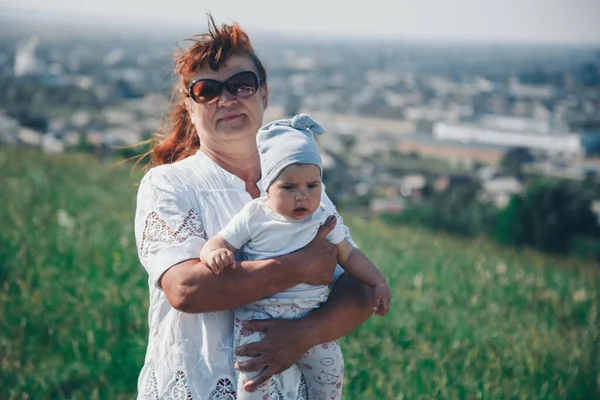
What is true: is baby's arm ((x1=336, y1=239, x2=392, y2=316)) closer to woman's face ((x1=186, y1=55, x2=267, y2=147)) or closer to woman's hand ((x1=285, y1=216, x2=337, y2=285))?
woman's hand ((x1=285, y1=216, x2=337, y2=285))

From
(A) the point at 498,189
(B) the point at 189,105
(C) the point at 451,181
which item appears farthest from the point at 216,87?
(C) the point at 451,181

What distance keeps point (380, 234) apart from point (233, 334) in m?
7.22

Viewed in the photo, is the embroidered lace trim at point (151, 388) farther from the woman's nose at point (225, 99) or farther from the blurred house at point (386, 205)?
the blurred house at point (386, 205)

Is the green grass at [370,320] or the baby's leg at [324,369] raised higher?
the baby's leg at [324,369]

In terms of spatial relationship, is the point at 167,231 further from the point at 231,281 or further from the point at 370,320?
the point at 370,320

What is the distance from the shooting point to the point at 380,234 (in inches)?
369

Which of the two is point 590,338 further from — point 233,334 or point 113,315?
point 233,334

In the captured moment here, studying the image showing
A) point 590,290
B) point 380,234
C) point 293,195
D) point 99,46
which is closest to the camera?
point 293,195

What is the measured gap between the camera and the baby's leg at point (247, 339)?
2.16 metres

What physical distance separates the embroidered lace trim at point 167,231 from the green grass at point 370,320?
175cm

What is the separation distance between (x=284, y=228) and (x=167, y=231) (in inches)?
14.8

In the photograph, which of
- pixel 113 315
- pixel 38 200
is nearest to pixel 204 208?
pixel 113 315

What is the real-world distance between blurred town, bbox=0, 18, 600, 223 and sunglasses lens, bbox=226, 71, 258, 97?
9377mm

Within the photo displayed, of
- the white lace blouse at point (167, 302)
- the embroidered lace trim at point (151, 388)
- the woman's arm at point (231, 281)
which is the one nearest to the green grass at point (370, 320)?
the embroidered lace trim at point (151, 388)
